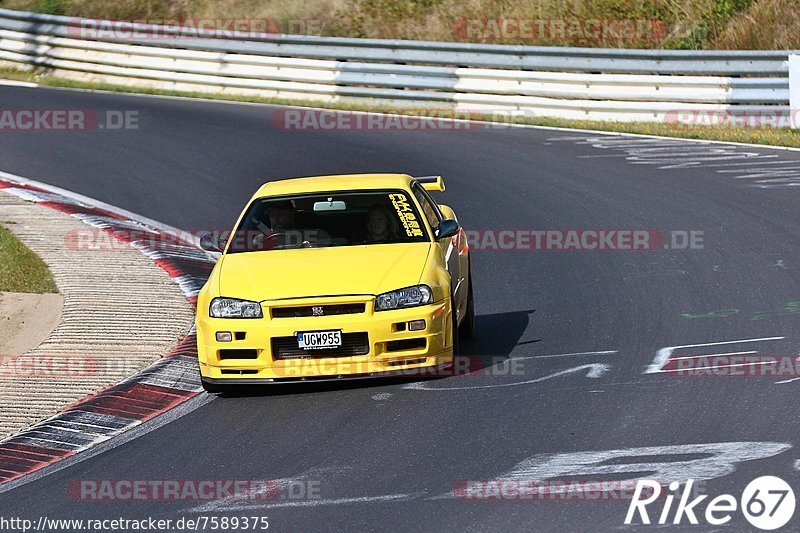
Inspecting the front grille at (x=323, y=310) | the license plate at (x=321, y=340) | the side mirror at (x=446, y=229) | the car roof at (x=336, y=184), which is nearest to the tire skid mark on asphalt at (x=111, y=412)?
the front grille at (x=323, y=310)

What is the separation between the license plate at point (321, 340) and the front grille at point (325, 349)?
0.03 m

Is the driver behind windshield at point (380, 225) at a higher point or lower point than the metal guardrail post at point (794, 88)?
lower

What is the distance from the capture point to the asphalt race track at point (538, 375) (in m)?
6.88

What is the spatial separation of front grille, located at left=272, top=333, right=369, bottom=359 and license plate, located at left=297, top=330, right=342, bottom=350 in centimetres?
3

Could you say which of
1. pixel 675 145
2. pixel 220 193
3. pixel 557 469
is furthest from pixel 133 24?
pixel 557 469

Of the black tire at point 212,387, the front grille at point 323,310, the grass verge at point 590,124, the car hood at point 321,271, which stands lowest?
the black tire at point 212,387

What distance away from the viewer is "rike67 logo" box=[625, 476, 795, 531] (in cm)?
601

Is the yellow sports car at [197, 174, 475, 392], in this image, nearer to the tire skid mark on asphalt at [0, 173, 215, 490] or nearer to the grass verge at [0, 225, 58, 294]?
the tire skid mark on asphalt at [0, 173, 215, 490]

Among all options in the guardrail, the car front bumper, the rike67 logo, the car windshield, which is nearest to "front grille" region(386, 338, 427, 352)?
the car front bumper

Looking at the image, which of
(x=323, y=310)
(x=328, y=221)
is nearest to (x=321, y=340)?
(x=323, y=310)

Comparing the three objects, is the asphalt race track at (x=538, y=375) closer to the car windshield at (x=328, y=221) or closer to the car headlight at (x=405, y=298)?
the car headlight at (x=405, y=298)

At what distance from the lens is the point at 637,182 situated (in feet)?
56.2

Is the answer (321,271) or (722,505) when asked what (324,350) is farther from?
(722,505)

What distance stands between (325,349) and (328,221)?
5.62ft
